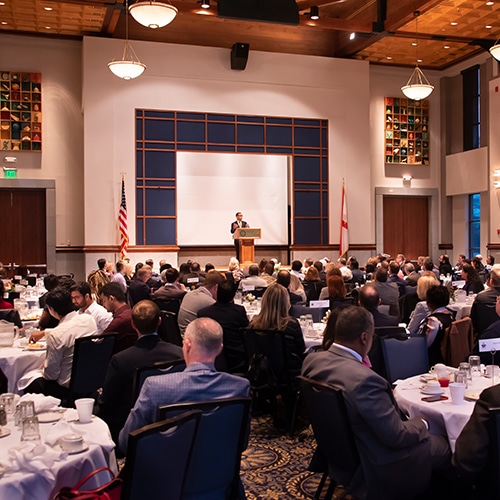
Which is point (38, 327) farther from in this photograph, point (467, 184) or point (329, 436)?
point (467, 184)

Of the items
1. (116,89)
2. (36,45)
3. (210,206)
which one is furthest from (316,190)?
(36,45)

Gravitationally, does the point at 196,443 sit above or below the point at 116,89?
below

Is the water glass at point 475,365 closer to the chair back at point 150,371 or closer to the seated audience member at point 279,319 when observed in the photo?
the seated audience member at point 279,319

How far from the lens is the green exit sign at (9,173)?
628 inches

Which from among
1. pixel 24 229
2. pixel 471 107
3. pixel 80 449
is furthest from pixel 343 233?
pixel 80 449

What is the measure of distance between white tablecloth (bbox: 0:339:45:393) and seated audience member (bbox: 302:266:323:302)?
492 cm

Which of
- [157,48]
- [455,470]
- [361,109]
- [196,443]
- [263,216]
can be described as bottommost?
[455,470]

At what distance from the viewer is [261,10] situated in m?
13.9

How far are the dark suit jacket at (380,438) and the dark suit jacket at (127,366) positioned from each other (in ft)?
3.72

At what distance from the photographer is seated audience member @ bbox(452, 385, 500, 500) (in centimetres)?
285

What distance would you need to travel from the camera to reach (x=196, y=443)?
2.78 m

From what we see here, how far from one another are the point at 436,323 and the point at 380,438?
89.6 inches

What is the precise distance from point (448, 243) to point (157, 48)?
10601mm

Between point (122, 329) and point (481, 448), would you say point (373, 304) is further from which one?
point (481, 448)
